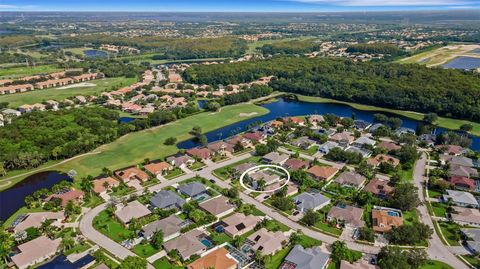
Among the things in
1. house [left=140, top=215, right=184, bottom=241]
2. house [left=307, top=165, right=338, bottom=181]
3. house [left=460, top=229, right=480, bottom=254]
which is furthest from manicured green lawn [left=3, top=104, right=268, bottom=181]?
house [left=460, top=229, right=480, bottom=254]

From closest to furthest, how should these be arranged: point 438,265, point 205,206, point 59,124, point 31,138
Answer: point 438,265
point 205,206
point 31,138
point 59,124

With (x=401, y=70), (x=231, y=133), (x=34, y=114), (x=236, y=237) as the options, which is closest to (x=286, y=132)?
(x=231, y=133)

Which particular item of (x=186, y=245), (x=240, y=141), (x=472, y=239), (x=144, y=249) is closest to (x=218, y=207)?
(x=186, y=245)

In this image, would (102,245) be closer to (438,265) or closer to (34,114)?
(438,265)

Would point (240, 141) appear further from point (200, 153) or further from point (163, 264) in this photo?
point (163, 264)

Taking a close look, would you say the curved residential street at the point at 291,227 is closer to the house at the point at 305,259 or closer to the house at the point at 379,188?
the house at the point at 305,259

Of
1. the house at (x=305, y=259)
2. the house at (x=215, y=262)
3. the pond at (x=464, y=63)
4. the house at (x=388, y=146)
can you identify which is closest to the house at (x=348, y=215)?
the house at (x=305, y=259)
